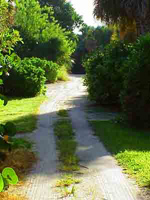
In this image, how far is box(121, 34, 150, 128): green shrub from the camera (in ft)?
29.7

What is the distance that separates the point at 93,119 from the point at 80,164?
16.2 feet

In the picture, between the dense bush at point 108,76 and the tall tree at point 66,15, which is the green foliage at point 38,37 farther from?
the tall tree at point 66,15

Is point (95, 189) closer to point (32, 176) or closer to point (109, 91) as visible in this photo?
point (32, 176)

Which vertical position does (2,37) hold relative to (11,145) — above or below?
above

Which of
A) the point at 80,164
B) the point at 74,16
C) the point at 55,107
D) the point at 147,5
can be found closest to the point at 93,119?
the point at 55,107

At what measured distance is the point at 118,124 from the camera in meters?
9.55

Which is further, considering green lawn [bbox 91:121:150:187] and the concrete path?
green lawn [bbox 91:121:150:187]

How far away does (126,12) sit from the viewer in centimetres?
1997

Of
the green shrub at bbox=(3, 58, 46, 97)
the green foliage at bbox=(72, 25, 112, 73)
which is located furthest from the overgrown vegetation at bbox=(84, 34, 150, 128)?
the green foliage at bbox=(72, 25, 112, 73)

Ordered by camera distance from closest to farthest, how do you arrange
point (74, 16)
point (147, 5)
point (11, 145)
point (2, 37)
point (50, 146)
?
point (11, 145) → point (2, 37) → point (50, 146) → point (147, 5) → point (74, 16)

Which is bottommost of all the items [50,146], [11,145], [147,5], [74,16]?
[50,146]

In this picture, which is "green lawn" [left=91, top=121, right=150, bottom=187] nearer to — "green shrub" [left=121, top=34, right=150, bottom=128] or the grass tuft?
"green shrub" [left=121, top=34, right=150, bottom=128]

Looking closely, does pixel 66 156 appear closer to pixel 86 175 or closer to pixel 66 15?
pixel 86 175

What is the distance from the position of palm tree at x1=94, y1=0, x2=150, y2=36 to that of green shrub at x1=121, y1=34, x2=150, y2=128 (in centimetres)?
1077
